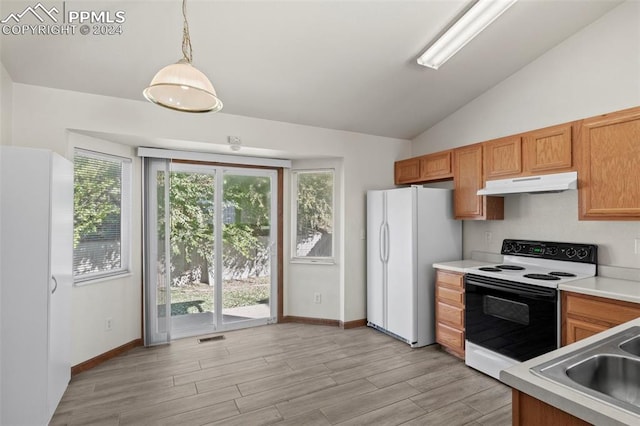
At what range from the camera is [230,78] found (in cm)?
300

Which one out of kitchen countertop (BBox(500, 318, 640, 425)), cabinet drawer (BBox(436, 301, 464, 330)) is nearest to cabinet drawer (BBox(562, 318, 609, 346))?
cabinet drawer (BBox(436, 301, 464, 330))

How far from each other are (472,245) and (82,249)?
4286mm

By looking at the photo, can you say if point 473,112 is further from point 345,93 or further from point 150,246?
point 150,246

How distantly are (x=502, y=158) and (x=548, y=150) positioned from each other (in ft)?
1.39

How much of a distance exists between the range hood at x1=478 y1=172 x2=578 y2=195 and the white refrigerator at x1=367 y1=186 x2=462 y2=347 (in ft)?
2.03

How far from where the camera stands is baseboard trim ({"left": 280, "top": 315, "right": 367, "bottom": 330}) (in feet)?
13.9

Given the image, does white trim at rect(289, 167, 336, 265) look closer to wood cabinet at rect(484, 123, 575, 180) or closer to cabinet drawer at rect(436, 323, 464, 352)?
cabinet drawer at rect(436, 323, 464, 352)

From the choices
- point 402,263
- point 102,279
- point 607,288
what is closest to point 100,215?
point 102,279

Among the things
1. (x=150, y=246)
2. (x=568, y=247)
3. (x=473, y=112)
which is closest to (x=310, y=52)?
(x=473, y=112)

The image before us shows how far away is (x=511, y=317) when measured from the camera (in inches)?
108

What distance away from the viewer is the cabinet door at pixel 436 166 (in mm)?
3807

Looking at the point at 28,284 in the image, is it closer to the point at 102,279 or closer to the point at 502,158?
the point at 102,279

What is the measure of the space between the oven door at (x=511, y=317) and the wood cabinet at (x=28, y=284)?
3.44 m

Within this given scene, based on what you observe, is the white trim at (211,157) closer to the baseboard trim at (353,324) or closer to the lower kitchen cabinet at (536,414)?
the baseboard trim at (353,324)
